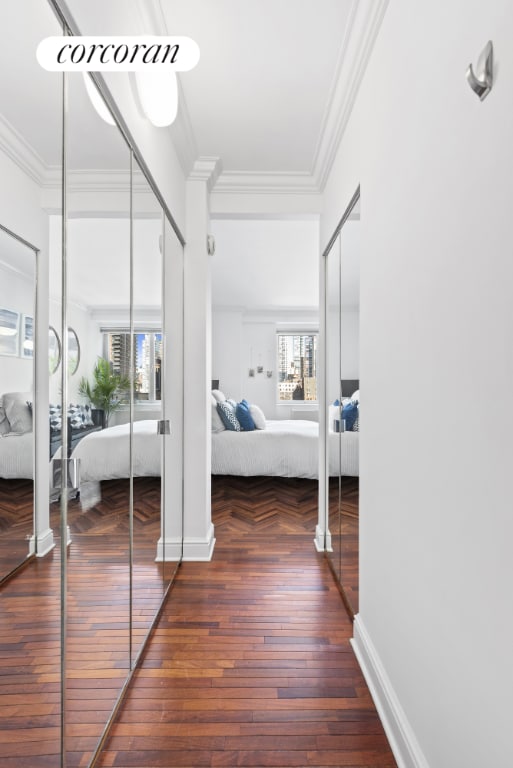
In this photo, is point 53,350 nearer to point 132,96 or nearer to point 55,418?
point 55,418

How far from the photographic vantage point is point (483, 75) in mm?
870

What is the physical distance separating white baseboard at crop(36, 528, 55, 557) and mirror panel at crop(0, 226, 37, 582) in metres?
0.04

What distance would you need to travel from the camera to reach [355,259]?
2203mm

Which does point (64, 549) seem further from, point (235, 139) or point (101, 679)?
point (235, 139)

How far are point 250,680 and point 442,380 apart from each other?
4.63 ft

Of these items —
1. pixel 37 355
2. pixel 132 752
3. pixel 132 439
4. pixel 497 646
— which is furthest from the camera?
pixel 132 439

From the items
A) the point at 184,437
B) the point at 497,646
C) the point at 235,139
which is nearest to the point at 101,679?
the point at 497,646

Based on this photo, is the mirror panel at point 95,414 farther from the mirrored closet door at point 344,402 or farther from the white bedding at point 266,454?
the white bedding at point 266,454

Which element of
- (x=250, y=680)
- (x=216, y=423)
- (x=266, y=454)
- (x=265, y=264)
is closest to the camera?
(x=250, y=680)

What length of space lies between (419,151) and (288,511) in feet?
10.4

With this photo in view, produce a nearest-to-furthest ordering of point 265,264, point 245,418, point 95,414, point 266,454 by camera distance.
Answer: point 95,414
point 266,454
point 245,418
point 265,264

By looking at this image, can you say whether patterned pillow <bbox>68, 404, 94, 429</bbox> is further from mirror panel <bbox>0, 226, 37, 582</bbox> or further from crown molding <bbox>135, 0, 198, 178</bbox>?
crown molding <bbox>135, 0, 198, 178</bbox>

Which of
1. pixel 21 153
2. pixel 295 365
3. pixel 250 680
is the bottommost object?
pixel 250 680

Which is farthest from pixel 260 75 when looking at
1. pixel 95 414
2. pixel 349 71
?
pixel 95 414
